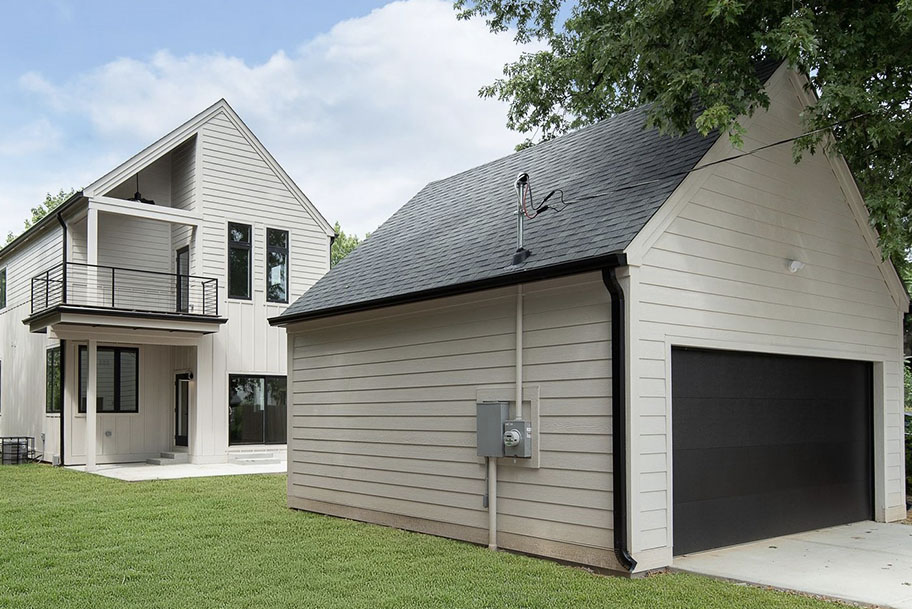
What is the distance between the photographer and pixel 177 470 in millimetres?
16797

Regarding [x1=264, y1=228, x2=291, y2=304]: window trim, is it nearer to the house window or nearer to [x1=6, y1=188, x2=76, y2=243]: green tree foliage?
the house window

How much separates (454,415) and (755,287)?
340cm

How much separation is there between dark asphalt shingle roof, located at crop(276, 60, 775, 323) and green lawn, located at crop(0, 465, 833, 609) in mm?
2663

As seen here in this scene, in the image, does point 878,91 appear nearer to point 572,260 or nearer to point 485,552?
point 572,260

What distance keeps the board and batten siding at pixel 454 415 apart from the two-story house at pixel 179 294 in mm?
7669

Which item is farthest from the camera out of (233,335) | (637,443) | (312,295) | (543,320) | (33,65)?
(33,65)

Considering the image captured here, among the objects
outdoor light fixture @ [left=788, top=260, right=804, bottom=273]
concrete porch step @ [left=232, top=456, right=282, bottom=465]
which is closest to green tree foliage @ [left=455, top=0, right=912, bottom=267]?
outdoor light fixture @ [left=788, top=260, right=804, bottom=273]

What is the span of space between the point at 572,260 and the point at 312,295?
5.33 meters

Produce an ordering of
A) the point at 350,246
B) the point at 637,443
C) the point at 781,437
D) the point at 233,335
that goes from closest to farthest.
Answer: the point at 637,443 < the point at 781,437 < the point at 233,335 < the point at 350,246

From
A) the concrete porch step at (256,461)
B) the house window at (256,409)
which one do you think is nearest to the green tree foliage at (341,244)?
the house window at (256,409)

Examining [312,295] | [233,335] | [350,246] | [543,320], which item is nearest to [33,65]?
[350,246]

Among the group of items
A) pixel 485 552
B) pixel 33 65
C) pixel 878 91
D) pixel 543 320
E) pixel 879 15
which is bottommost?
pixel 485 552

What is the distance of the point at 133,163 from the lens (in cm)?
1797

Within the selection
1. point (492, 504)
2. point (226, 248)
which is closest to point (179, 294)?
point (226, 248)
